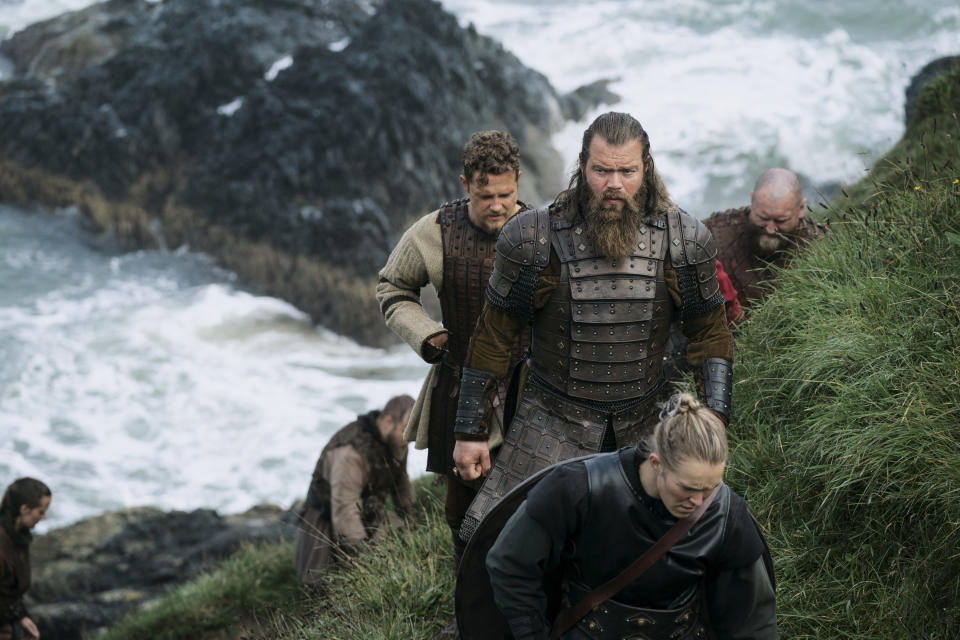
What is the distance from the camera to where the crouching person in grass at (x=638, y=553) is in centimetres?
235

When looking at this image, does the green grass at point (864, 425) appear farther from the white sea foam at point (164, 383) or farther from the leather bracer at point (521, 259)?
the white sea foam at point (164, 383)

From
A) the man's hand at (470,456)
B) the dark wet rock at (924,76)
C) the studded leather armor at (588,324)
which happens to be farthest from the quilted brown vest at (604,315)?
the dark wet rock at (924,76)

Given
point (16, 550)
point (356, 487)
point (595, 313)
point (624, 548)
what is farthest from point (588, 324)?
point (16, 550)

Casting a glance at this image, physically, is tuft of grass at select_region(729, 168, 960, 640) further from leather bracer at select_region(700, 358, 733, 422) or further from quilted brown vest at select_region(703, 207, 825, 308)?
leather bracer at select_region(700, 358, 733, 422)

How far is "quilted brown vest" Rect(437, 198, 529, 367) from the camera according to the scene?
3727mm

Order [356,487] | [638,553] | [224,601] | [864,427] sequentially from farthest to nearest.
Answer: [224,601] → [356,487] → [864,427] → [638,553]

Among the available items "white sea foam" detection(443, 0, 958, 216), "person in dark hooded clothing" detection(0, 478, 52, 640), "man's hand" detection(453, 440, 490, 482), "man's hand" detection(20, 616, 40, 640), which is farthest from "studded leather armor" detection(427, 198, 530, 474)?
"white sea foam" detection(443, 0, 958, 216)

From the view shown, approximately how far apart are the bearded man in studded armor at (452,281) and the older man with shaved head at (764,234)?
1.56m

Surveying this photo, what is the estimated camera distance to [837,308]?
4141 mm

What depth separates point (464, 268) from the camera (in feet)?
12.3

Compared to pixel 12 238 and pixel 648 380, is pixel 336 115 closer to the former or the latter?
pixel 12 238

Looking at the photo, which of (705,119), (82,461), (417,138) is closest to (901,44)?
(705,119)

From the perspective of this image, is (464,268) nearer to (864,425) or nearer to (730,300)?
(730,300)

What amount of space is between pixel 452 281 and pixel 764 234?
1.94 m
